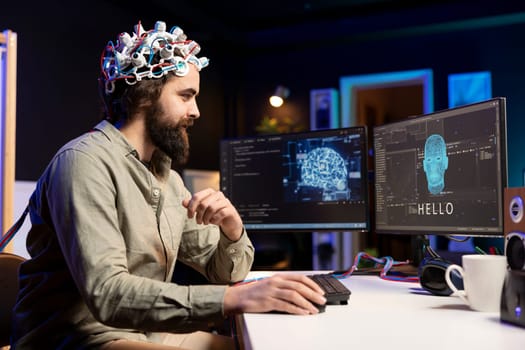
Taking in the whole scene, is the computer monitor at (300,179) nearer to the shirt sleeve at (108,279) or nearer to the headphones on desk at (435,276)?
the headphones on desk at (435,276)

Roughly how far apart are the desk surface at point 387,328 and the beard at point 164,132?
2.02ft

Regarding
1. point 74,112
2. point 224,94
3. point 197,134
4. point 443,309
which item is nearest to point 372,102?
point 224,94

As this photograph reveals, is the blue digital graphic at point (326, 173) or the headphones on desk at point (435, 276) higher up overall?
the blue digital graphic at point (326, 173)

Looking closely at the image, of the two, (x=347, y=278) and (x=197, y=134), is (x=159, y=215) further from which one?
(x=197, y=134)

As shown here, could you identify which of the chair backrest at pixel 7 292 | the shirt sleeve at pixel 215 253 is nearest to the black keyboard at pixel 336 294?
the shirt sleeve at pixel 215 253

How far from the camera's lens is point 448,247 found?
503 centimetres

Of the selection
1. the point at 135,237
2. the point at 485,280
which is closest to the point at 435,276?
the point at 485,280

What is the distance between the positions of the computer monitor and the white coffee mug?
2.55 feet

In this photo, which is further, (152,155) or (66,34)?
(66,34)

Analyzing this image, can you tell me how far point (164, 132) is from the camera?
4.84ft

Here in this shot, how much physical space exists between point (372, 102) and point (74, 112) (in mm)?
4522

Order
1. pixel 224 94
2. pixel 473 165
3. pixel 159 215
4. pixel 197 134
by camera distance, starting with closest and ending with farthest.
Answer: pixel 159 215
pixel 473 165
pixel 197 134
pixel 224 94

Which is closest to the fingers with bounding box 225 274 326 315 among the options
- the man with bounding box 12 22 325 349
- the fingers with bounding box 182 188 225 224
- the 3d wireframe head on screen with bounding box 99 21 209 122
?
the man with bounding box 12 22 325 349

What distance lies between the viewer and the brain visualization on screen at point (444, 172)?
1.42 m
